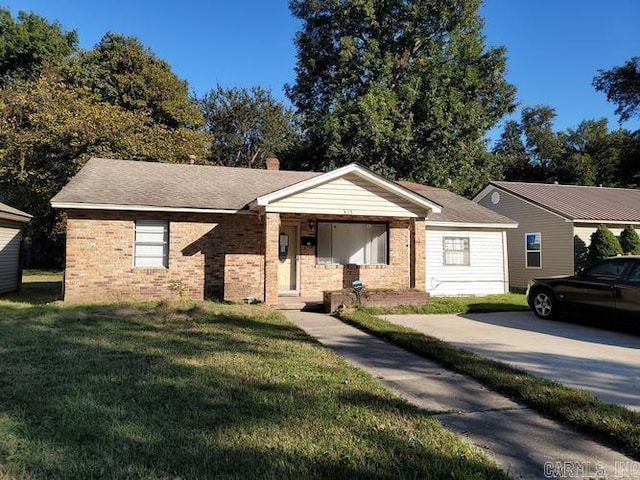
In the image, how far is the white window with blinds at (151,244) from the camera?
13.0 metres

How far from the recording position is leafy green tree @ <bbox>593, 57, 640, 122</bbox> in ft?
84.6

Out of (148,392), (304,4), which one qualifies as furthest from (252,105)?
(148,392)

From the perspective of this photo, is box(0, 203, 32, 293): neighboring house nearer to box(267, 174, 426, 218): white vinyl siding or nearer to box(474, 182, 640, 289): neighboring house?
box(267, 174, 426, 218): white vinyl siding

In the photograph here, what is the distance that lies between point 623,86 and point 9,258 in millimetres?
30977

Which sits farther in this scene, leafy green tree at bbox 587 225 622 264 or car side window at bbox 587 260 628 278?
leafy green tree at bbox 587 225 622 264

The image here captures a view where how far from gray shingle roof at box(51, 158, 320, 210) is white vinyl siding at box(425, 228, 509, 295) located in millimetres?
5715

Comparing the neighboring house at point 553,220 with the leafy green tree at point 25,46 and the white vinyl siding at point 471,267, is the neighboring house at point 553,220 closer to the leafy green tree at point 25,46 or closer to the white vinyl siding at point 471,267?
the white vinyl siding at point 471,267

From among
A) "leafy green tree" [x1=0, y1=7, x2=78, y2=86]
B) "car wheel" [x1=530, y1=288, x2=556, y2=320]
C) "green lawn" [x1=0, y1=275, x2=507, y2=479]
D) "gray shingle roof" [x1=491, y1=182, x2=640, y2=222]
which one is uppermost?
"leafy green tree" [x1=0, y1=7, x2=78, y2=86]

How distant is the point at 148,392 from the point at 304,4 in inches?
1208

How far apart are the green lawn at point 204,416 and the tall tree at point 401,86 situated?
67.0 ft

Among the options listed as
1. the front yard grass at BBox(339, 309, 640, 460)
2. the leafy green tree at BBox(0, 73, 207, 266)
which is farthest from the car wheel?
the leafy green tree at BBox(0, 73, 207, 266)

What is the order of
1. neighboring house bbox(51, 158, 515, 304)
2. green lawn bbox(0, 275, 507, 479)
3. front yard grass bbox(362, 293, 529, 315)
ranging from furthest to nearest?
neighboring house bbox(51, 158, 515, 304)
front yard grass bbox(362, 293, 529, 315)
green lawn bbox(0, 275, 507, 479)

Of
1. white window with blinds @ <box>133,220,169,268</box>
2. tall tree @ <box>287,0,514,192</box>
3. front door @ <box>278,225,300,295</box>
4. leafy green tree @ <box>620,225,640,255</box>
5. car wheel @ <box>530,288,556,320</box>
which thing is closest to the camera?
car wheel @ <box>530,288,556,320</box>

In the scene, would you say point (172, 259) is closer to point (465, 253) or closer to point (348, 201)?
point (348, 201)
